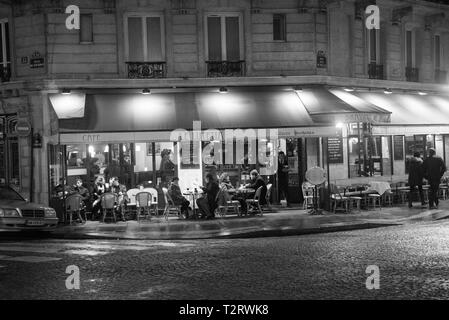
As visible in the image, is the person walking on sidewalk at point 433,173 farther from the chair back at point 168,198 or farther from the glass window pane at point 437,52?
the chair back at point 168,198

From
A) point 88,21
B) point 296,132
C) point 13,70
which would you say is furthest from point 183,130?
point 13,70

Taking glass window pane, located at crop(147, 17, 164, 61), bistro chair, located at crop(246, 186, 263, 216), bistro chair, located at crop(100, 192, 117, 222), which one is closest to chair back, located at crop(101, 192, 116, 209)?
bistro chair, located at crop(100, 192, 117, 222)

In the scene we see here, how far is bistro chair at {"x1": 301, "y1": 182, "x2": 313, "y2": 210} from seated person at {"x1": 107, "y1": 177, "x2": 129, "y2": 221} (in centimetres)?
517

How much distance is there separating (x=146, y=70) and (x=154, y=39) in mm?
1023

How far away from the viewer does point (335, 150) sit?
1911 cm

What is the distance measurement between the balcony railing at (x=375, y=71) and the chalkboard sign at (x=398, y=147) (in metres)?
2.23

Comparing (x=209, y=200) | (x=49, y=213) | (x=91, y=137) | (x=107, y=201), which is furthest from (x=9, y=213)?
(x=209, y=200)

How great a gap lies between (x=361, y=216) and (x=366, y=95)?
5.53m

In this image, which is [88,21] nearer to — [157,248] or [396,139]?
[157,248]

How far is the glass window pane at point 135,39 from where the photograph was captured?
1830 cm

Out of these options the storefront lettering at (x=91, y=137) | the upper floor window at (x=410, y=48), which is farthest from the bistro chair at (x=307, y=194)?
the upper floor window at (x=410, y=48)

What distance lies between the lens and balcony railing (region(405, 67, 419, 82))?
21.6m
